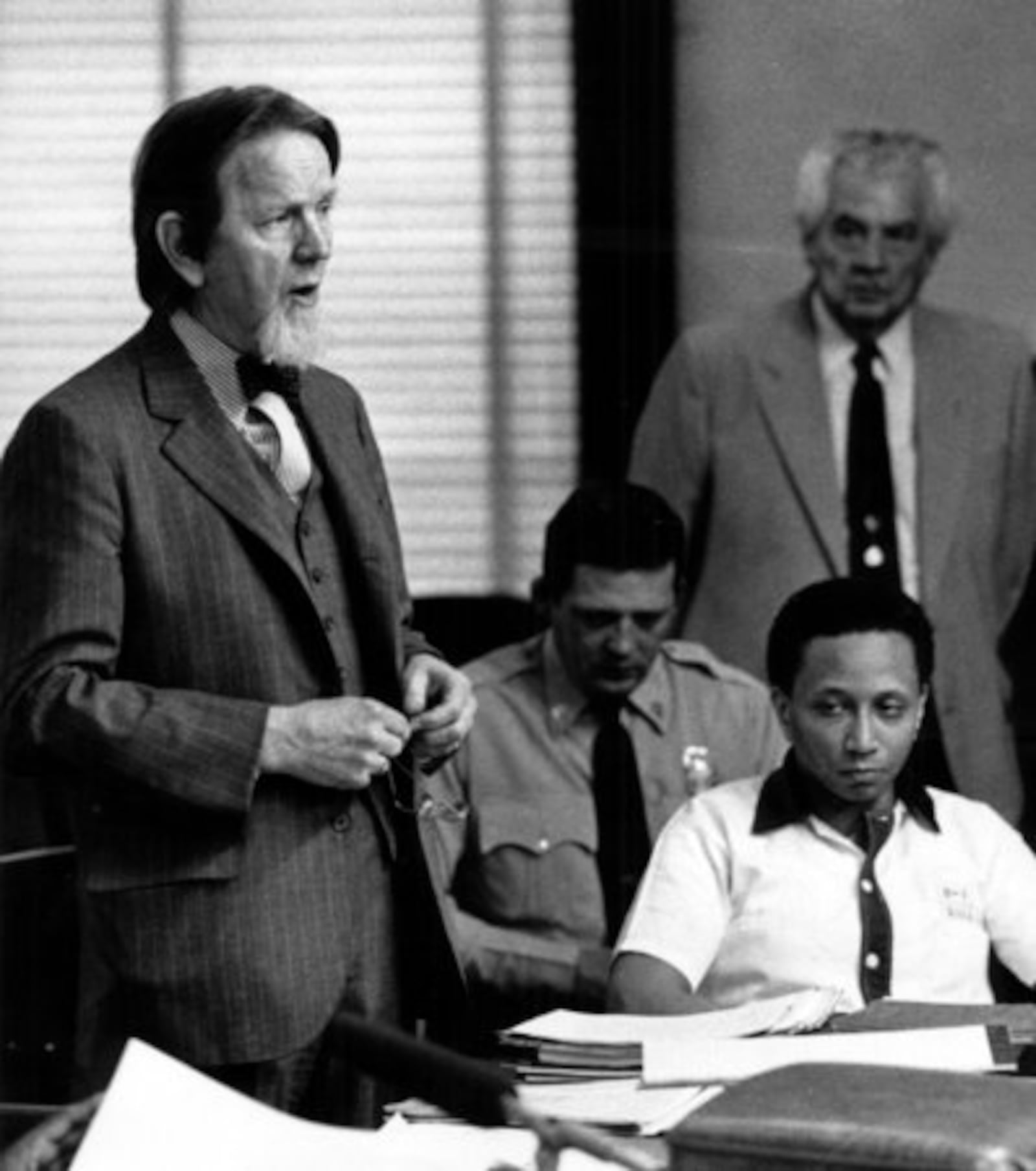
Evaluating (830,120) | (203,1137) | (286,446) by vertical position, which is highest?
(830,120)

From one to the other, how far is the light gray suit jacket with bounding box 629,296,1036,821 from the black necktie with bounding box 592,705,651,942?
21 cm

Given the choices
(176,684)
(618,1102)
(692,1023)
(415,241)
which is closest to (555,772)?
(415,241)

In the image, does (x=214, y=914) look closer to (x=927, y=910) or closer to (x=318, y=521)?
(x=318, y=521)

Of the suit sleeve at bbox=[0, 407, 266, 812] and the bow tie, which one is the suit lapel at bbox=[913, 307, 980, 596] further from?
the suit sleeve at bbox=[0, 407, 266, 812]

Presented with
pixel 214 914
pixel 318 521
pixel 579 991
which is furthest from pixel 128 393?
pixel 579 991

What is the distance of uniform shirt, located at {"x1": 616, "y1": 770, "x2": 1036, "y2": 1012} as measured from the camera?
2881 millimetres

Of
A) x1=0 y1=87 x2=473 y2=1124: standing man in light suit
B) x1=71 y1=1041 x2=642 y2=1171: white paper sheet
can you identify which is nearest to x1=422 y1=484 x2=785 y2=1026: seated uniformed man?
x1=0 y1=87 x2=473 y2=1124: standing man in light suit

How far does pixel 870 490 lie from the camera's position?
356 cm

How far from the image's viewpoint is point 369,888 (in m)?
2.66

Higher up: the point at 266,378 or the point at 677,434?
the point at 266,378

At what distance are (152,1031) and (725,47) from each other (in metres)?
1.54

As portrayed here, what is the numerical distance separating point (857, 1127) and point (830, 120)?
2381 millimetres

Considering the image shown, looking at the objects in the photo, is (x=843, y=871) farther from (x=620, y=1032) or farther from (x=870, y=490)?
(x=620, y=1032)

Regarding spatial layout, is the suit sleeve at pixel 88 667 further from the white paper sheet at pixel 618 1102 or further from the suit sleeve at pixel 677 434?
the suit sleeve at pixel 677 434
